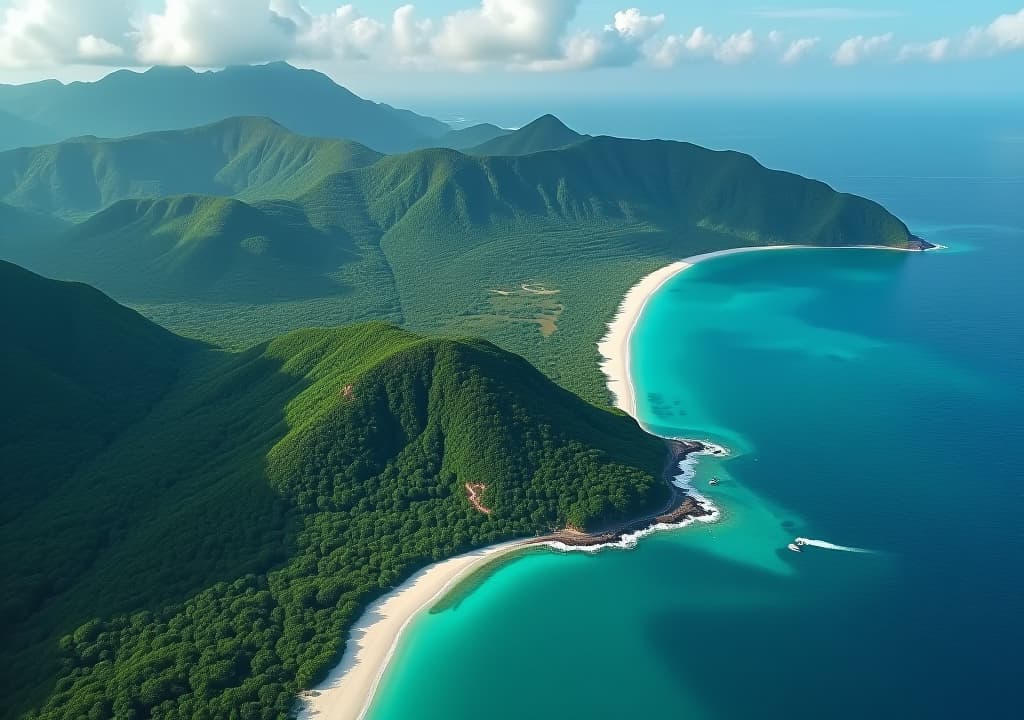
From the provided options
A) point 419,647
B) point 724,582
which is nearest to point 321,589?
point 419,647

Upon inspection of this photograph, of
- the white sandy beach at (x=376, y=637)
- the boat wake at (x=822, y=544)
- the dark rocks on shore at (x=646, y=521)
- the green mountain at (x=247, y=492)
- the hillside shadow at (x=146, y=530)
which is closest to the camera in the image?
the white sandy beach at (x=376, y=637)

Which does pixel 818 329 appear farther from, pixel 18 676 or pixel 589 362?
pixel 18 676

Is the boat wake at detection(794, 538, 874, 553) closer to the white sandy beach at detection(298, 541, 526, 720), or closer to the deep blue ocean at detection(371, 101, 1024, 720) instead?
the deep blue ocean at detection(371, 101, 1024, 720)

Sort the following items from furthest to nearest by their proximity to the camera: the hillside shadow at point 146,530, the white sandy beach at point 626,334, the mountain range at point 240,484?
the white sandy beach at point 626,334 → the hillside shadow at point 146,530 → the mountain range at point 240,484

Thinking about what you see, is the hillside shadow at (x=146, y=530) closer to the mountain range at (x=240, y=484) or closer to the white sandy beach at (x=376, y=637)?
the mountain range at (x=240, y=484)

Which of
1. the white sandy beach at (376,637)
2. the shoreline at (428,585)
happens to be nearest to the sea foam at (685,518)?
the shoreline at (428,585)

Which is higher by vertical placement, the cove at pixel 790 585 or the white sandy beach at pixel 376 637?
the cove at pixel 790 585

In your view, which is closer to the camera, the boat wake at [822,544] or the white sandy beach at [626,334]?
the boat wake at [822,544]
